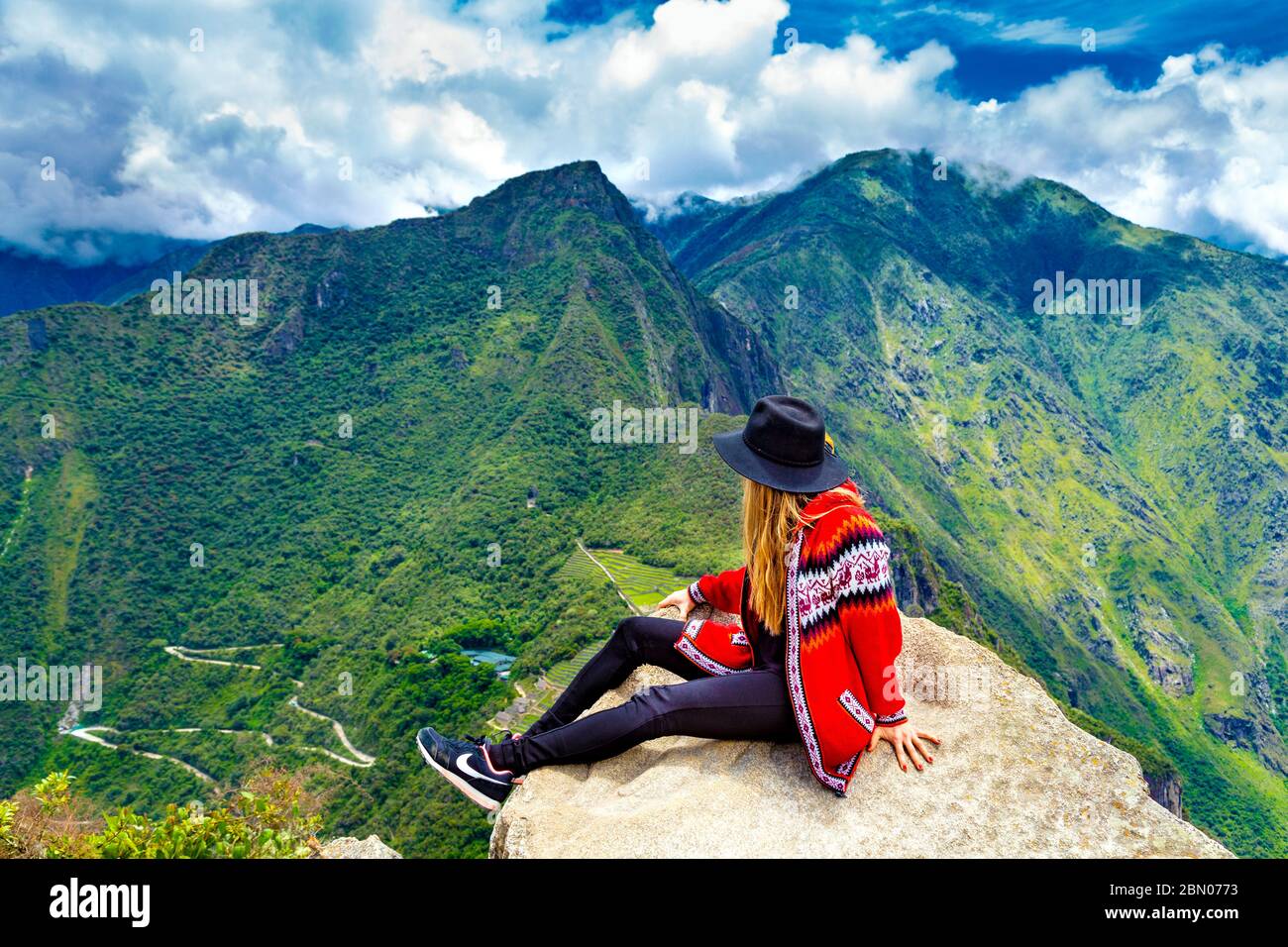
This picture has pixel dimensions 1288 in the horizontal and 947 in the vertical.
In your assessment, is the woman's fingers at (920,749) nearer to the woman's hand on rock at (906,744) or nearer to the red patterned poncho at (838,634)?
the woman's hand on rock at (906,744)

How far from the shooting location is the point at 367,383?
11225 cm

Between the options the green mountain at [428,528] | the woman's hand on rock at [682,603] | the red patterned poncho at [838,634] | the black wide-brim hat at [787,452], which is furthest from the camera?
the green mountain at [428,528]

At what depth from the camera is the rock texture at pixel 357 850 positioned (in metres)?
5.51

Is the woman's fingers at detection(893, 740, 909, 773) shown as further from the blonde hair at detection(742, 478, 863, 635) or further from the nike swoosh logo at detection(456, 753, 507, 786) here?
the nike swoosh logo at detection(456, 753, 507, 786)

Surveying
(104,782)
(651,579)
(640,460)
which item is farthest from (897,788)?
(640,460)

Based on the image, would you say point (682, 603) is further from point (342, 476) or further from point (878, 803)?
point (342, 476)

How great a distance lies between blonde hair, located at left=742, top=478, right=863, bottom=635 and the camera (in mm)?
4723

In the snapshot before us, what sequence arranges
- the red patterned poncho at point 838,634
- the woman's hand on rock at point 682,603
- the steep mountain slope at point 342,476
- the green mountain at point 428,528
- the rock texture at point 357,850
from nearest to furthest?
the red patterned poncho at point 838,634, the rock texture at point 357,850, the woman's hand on rock at point 682,603, the steep mountain slope at point 342,476, the green mountain at point 428,528

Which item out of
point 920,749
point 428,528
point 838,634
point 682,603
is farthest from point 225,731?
point 838,634

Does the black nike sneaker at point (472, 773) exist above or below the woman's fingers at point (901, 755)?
below

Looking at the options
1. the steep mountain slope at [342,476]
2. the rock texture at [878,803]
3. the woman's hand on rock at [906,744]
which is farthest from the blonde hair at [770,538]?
the steep mountain slope at [342,476]

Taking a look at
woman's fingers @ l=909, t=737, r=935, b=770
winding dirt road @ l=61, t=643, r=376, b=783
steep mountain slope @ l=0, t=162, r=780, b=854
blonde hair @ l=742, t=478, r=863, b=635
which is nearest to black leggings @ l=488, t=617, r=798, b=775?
blonde hair @ l=742, t=478, r=863, b=635

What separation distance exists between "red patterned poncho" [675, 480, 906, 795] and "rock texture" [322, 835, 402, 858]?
3353 millimetres
